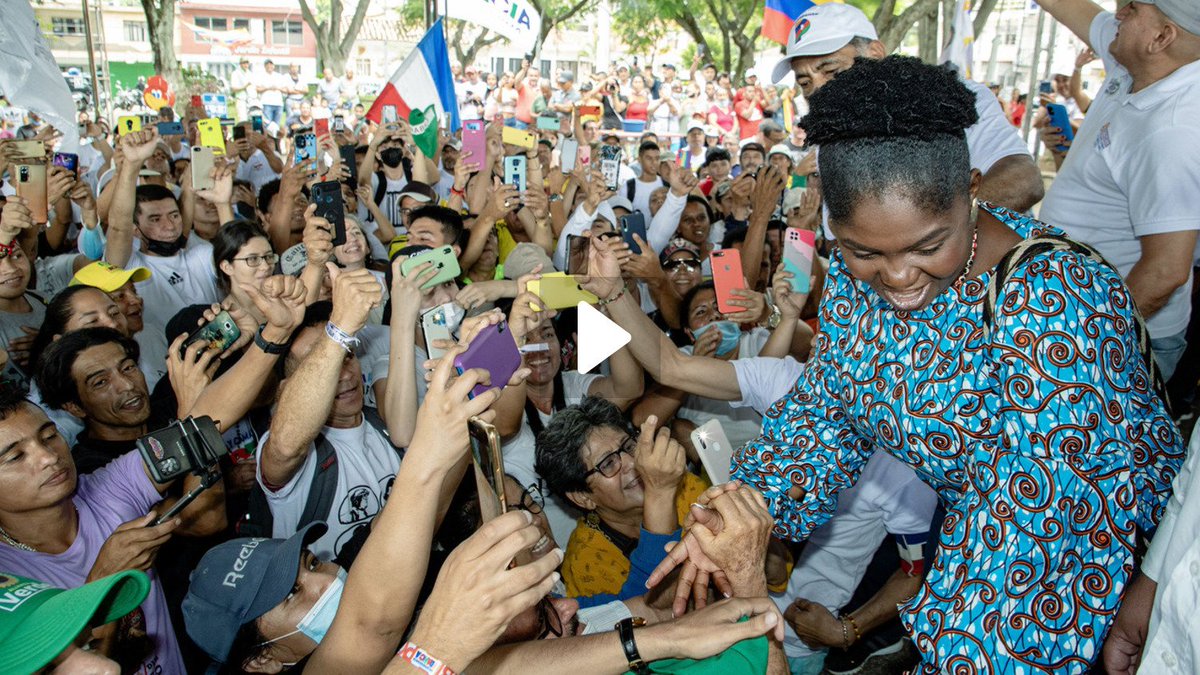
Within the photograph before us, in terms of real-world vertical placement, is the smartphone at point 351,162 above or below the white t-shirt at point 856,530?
above

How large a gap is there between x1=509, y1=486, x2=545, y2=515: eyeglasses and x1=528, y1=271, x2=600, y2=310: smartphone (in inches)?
28.3

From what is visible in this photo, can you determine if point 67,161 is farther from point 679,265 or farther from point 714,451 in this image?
point 714,451

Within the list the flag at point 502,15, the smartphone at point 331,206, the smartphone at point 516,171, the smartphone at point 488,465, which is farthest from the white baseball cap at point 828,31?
the flag at point 502,15

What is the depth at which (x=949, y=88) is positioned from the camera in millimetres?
1526

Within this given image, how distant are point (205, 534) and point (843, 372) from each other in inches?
84.6

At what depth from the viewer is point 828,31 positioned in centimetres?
277

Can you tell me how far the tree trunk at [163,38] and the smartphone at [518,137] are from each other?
1451 cm

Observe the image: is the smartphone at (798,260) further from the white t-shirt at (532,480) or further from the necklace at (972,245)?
the necklace at (972,245)

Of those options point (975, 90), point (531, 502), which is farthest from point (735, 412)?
point (975, 90)

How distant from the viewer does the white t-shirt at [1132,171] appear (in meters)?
2.43

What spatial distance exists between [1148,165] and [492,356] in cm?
204

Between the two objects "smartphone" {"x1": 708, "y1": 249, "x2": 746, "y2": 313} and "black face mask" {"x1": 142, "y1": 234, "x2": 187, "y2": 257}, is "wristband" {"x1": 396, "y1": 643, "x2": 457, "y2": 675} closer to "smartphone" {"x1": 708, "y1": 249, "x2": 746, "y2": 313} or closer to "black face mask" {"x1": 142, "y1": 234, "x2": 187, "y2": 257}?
"smartphone" {"x1": 708, "y1": 249, "x2": 746, "y2": 313}

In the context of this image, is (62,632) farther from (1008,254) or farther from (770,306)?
(770,306)

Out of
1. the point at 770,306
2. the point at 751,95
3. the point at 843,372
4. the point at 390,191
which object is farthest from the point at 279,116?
the point at 843,372
